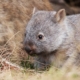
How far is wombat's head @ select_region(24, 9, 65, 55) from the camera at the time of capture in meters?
5.60

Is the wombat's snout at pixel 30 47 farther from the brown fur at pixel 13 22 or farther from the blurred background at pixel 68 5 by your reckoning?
the blurred background at pixel 68 5

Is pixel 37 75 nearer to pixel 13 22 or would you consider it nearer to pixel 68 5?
pixel 13 22

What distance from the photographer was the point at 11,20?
22.0ft

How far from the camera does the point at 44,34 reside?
18.6 feet

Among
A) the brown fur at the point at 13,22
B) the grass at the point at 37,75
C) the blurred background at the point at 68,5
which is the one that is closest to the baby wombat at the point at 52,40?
the grass at the point at 37,75

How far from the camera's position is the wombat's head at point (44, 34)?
560cm

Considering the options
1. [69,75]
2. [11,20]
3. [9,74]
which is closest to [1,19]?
[11,20]

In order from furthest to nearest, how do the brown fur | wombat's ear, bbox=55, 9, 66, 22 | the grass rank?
the brown fur → wombat's ear, bbox=55, 9, 66, 22 → the grass

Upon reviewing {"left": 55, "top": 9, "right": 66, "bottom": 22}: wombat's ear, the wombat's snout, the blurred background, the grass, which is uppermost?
{"left": 55, "top": 9, "right": 66, "bottom": 22}: wombat's ear

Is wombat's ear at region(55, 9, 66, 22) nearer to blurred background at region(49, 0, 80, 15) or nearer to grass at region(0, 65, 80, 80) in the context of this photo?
grass at region(0, 65, 80, 80)

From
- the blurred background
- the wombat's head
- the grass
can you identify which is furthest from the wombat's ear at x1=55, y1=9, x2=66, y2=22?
the blurred background

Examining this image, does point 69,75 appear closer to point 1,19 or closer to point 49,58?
point 49,58

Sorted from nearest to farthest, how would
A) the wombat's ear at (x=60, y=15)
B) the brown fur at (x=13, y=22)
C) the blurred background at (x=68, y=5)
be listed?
the wombat's ear at (x=60, y=15) < the brown fur at (x=13, y=22) < the blurred background at (x=68, y=5)

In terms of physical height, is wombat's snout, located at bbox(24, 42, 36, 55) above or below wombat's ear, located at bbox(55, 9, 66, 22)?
below
